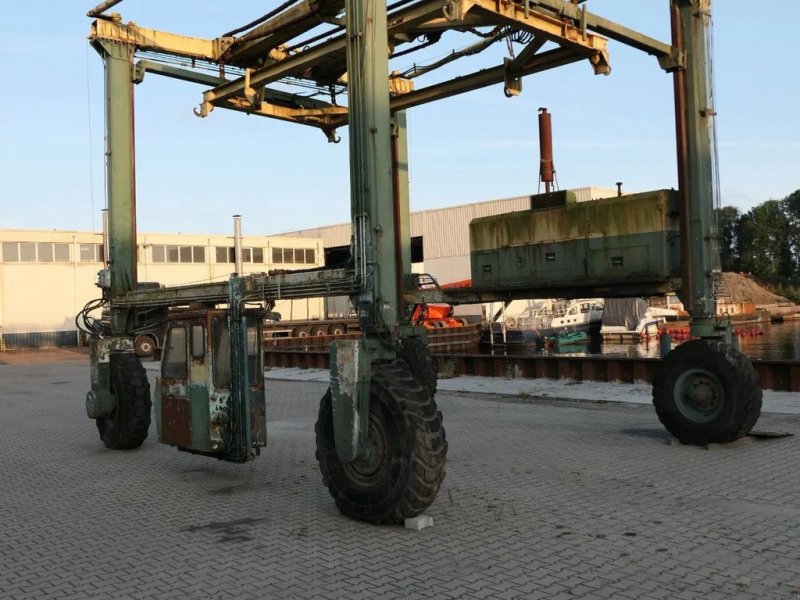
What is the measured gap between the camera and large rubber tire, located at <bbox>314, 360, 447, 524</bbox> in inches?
A: 280

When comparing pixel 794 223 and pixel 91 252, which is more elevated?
pixel 794 223

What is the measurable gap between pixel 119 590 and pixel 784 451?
881cm

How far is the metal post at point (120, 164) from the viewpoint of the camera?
12.8 meters

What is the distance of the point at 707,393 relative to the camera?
36.7 feet

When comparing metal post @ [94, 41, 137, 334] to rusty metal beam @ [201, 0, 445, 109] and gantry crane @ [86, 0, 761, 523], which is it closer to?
gantry crane @ [86, 0, 761, 523]

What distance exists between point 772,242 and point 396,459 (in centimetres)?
11363

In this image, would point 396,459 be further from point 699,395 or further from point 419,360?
point 419,360

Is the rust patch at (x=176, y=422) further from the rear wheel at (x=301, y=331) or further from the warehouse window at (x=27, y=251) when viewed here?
the warehouse window at (x=27, y=251)

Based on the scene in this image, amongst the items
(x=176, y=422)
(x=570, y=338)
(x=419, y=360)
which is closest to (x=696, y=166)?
(x=419, y=360)

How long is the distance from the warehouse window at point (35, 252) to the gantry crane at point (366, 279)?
36.4 meters

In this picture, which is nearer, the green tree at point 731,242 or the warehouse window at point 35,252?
the warehouse window at point 35,252

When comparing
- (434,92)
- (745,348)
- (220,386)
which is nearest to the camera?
(220,386)

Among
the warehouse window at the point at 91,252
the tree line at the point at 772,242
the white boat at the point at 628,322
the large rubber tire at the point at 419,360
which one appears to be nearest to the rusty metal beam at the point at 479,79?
the large rubber tire at the point at 419,360

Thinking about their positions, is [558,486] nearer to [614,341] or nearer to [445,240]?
[614,341]
